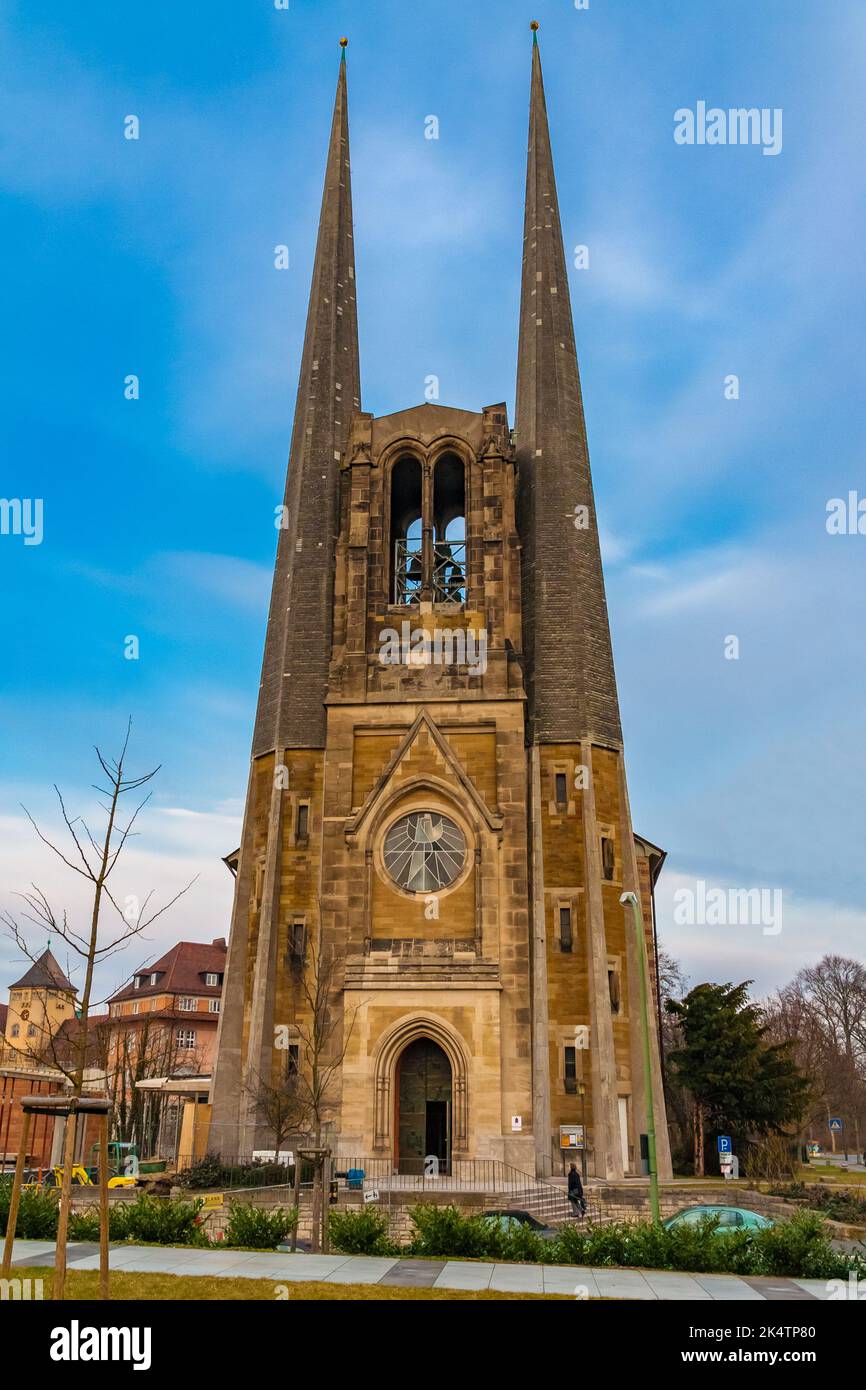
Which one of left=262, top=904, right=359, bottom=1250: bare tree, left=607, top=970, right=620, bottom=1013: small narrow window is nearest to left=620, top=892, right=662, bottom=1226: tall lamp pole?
left=607, top=970, right=620, bottom=1013: small narrow window

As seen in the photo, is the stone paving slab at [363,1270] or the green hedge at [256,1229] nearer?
the stone paving slab at [363,1270]

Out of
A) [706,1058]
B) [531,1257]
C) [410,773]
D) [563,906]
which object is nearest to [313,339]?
[410,773]

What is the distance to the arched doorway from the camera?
4097cm

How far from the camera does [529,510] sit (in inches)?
1987

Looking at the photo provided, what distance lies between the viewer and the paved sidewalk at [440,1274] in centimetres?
1667

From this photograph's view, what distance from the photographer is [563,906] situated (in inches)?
1704

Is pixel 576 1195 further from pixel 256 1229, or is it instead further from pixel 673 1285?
pixel 673 1285

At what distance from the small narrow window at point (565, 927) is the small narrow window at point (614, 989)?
1.85 metres

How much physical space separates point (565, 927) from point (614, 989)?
9.27ft

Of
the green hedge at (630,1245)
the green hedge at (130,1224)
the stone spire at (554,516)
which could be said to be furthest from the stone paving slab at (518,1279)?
the stone spire at (554,516)

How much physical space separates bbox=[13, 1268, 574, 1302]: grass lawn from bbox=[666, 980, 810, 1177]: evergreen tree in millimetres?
36659

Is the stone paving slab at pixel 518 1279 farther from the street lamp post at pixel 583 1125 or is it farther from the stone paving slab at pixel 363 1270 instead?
the street lamp post at pixel 583 1125
